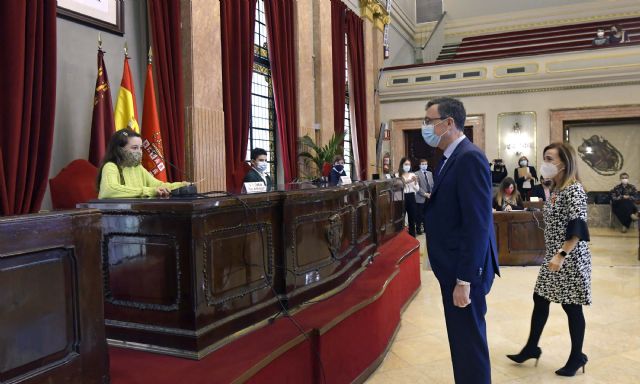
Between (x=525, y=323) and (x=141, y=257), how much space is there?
317 centimetres

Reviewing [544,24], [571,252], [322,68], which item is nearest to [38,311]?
[571,252]

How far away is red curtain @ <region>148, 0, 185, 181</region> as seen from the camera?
5066mm

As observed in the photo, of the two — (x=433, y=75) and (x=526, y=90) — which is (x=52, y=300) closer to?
(x=433, y=75)

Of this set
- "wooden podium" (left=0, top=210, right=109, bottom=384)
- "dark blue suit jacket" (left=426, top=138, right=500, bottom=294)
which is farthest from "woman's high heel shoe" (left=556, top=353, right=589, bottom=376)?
"wooden podium" (left=0, top=210, right=109, bottom=384)

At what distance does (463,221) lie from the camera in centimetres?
205

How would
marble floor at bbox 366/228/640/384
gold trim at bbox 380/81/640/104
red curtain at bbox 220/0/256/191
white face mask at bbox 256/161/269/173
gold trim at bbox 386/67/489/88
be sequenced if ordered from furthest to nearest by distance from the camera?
1. gold trim at bbox 386/67/489/88
2. gold trim at bbox 380/81/640/104
3. red curtain at bbox 220/0/256/191
4. white face mask at bbox 256/161/269/173
5. marble floor at bbox 366/228/640/384

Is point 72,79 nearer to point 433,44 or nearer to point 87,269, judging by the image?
point 87,269

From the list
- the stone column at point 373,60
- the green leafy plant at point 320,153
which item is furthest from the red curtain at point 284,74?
the stone column at point 373,60

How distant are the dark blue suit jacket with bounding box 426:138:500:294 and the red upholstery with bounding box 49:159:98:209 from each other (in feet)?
9.71

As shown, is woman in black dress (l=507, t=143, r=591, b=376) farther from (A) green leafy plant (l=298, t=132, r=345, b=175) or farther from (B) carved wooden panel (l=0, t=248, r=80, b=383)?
(A) green leafy plant (l=298, t=132, r=345, b=175)

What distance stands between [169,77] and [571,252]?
4.21 metres

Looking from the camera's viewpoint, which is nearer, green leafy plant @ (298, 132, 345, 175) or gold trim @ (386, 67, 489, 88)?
green leafy plant @ (298, 132, 345, 175)

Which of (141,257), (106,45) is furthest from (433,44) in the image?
(141,257)

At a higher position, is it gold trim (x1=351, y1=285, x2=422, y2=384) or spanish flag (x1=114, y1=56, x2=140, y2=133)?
spanish flag (x1=114, y1=56, x2=140, y2=133)
